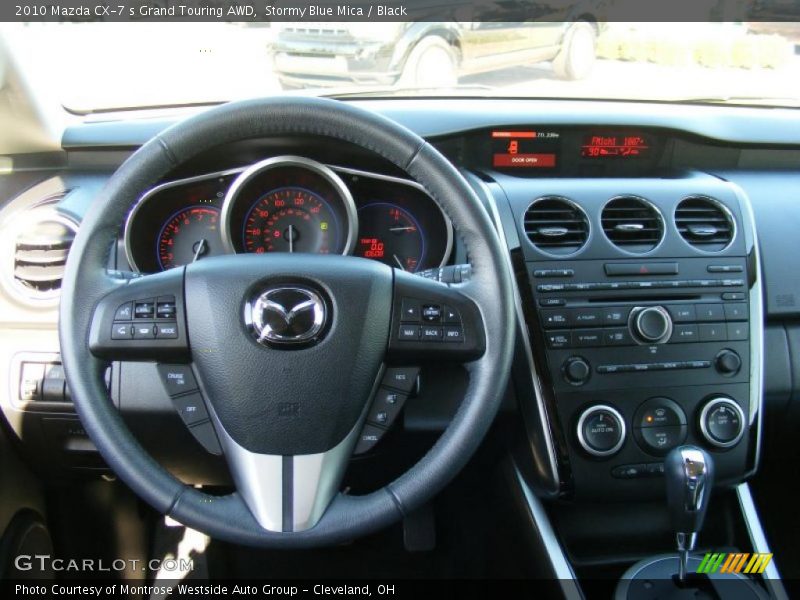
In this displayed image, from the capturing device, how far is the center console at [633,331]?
1853 mm

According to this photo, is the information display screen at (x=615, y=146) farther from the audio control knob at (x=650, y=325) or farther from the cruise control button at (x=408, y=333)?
the cruise control button at (x=408, y=333)

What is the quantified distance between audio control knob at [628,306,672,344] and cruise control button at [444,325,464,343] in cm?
64

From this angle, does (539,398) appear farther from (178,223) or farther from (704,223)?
(178,223)

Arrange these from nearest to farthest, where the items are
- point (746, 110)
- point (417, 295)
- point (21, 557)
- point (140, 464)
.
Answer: point (140, 464), point (417, 295), point (21, 557), point (746, 110)

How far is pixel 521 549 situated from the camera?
6.98 feet

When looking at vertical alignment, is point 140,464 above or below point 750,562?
above

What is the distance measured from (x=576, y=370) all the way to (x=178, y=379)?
36.8 inches

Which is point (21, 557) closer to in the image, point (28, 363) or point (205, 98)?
point (28, 363)

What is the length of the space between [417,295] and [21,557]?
1403mm

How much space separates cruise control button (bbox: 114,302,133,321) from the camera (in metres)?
1.40

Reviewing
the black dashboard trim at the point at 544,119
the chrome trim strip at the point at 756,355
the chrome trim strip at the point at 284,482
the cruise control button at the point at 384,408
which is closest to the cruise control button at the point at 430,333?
the cruise control button at the point at 384,408

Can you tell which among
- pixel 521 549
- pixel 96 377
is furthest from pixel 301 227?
pixel 521 549

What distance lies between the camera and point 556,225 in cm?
195

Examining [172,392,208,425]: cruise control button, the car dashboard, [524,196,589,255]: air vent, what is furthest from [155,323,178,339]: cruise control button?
[524,196,589,255]: air vent
